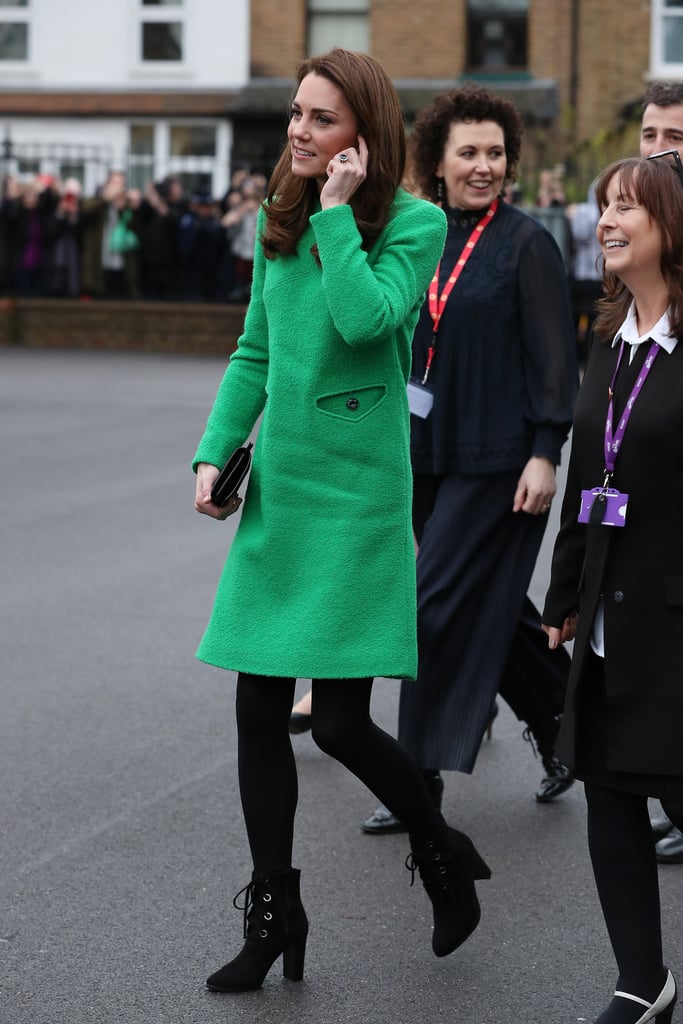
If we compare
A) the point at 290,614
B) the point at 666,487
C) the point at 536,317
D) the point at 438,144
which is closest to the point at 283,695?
the point at 290,614

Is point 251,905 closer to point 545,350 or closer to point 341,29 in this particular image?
point 545,350

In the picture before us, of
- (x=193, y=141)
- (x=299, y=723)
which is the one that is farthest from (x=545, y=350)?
(x=193, y=141)

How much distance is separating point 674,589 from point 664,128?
83.7 inches

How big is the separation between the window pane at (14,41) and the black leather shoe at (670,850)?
88.2ft

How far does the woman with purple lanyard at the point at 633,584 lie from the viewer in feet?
11.2

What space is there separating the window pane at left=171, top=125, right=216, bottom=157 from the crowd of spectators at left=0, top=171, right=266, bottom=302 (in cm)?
510

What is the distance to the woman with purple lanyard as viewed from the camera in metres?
3.40

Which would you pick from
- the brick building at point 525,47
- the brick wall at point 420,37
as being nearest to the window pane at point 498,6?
the brick building at point 525,47

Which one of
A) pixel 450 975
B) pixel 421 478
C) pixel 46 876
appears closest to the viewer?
pixel 450 975

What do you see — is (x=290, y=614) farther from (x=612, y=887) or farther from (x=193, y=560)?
(x=193, y=560)

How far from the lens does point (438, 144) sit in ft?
16.7

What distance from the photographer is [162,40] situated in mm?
29156

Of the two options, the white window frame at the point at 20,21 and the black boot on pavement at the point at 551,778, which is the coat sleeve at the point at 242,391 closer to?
the black boot on pavement at the point at 551,778

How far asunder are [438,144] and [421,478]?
3.10ft
